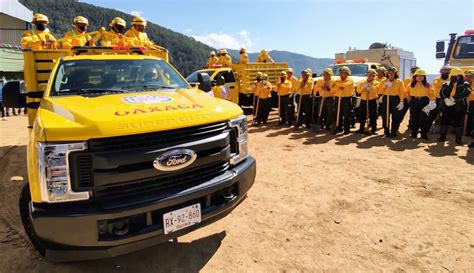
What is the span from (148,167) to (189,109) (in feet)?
2.28

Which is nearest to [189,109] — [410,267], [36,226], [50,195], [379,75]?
[50,195]

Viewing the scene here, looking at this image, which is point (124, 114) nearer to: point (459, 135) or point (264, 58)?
point (459, 135)

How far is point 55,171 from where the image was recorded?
7.80 ft

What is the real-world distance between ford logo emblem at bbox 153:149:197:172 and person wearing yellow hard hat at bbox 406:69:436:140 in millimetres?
7480

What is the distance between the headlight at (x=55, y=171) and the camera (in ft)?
7.77

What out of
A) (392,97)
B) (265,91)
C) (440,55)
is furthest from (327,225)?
(440,55)

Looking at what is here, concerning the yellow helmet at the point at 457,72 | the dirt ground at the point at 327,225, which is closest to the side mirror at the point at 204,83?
the dirt ground at the point at 327,225

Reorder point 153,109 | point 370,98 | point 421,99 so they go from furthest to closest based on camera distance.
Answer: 1. point 370,98
2. point 421,99
3. point 153,109

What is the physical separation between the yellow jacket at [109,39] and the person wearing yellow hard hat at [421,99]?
6.98m

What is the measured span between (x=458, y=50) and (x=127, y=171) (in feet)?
36.9

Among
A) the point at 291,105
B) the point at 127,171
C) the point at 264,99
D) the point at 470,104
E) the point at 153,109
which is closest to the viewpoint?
the point at 127,171

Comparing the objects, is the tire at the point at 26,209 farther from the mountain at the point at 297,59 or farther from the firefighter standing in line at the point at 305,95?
the mountain at the point at 297,59

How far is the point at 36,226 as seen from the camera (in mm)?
2387

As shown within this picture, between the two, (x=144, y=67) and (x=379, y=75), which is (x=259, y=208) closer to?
(x=144, y=67)
